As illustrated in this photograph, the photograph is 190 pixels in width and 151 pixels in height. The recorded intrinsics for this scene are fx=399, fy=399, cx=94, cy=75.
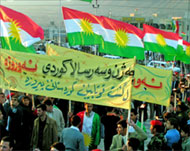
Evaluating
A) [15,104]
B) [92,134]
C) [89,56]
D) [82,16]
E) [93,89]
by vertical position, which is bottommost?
[92,134]

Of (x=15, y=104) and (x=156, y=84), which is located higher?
(x=156, y=84)

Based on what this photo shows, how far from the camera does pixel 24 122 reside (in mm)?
7555

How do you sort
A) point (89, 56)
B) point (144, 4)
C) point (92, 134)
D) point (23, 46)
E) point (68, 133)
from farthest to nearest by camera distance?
point (144, 4) < point (23, 46) < point (92, 134) < point (89, 56) < point (68, 133)

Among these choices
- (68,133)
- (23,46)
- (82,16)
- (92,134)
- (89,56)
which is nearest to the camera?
(68,133)

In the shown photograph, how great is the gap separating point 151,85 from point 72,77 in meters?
1.43

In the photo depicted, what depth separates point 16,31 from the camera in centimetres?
947

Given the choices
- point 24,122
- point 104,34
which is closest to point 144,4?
point 104,34

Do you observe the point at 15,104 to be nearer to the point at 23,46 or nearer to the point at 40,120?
the point at 40,120

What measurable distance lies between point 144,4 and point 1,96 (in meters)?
81.8

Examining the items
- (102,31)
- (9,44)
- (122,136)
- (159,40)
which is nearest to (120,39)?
(102,31)

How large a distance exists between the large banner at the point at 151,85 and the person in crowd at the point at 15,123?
2159 mm

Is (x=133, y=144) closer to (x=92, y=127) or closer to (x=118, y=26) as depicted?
(x=92, y=127)

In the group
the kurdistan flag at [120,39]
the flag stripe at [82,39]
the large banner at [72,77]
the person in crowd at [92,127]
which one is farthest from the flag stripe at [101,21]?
the large banner at [72,77]

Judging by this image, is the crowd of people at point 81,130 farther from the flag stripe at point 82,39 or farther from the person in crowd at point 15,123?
the flag stripe at point 82,39
